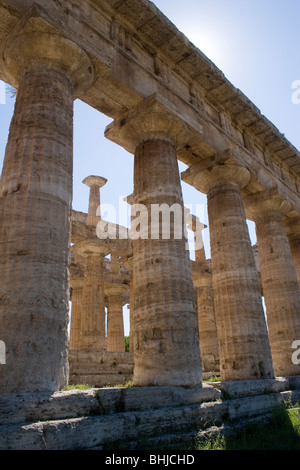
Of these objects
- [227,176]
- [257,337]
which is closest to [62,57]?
[227,176]

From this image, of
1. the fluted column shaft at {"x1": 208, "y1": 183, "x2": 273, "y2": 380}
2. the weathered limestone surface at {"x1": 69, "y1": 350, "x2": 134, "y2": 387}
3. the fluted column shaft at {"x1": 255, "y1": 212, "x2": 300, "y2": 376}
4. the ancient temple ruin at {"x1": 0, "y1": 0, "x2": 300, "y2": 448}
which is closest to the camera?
the ancient temple ruin at {"x1": 0, "y1": 0, "x2": 300, "y2": 448}

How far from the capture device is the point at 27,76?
7.30m

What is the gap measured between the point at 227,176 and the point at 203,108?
2.28m

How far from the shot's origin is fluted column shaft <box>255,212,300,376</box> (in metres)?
12.2

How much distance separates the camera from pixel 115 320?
25.1m

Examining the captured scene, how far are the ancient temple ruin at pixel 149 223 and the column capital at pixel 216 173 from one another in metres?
0.04

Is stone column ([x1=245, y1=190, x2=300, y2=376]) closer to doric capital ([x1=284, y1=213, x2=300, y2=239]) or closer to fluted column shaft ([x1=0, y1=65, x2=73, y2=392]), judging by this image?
Result: doric capital ([x1=284, y1=213, x2=300, y2=239])

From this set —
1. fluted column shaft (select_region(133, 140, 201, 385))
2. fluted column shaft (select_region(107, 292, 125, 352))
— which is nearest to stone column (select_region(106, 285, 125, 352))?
fluted column shaft (select_region(107, 292, 125, 352))

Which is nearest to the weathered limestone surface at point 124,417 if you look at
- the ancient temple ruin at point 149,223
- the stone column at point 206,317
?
the ancient temple ruin at point 149,223

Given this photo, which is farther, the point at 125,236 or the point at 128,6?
the point at 125,236

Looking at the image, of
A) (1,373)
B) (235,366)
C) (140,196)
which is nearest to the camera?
(1,373)

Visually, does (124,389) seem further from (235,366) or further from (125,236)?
(125,236)

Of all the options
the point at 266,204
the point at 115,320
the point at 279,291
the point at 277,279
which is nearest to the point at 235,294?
the point at 279,291

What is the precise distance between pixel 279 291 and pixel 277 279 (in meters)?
0.43
